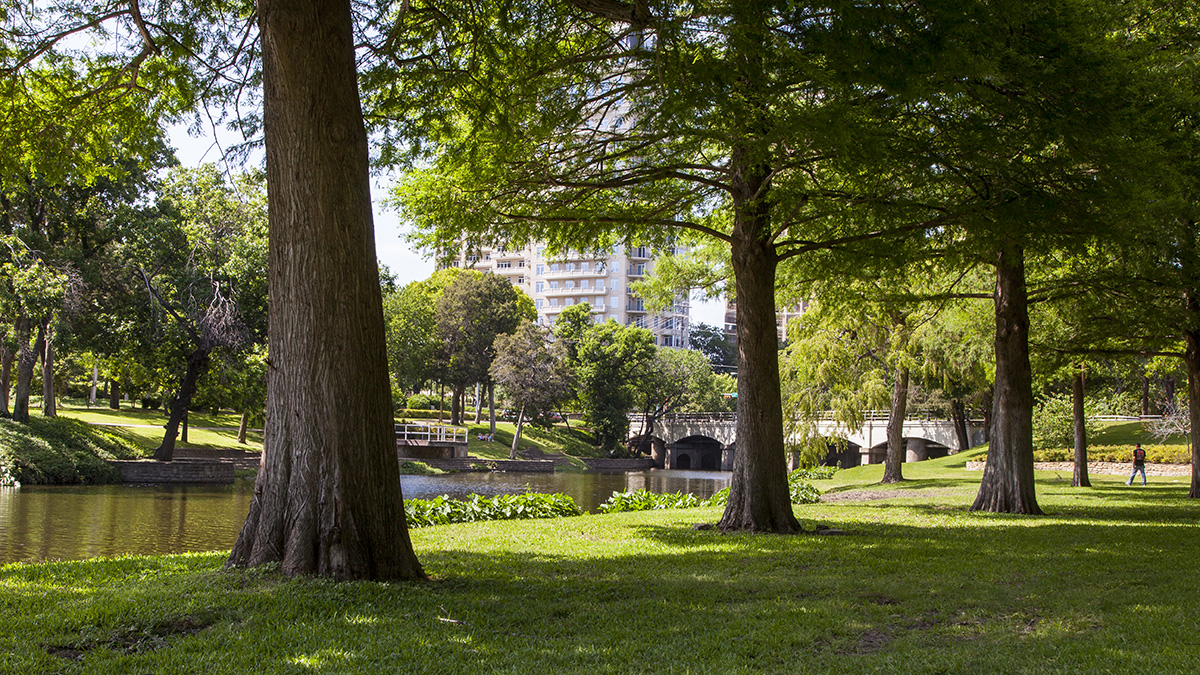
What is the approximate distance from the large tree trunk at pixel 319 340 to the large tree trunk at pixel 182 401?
28.5 m

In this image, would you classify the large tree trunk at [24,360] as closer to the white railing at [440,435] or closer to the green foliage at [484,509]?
the green foliage at [484,509]

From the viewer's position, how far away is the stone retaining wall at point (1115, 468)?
32.4 metres

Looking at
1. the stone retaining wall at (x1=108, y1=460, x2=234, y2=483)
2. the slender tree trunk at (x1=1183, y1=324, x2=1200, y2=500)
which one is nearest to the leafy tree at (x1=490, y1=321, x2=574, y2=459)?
the stone retaining wall at (x1=108, y1=460, x2=234, y2=483)

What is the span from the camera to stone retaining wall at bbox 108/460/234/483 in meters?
30.3

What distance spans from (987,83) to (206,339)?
29.2 meters

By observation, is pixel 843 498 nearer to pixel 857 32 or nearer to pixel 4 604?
pixel 857 32

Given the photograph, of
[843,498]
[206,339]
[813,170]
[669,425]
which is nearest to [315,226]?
[813,170]

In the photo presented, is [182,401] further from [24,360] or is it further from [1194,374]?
[1194,374]

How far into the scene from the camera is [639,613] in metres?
6.50

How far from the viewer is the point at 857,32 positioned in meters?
7.51

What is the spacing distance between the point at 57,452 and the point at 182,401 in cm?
583

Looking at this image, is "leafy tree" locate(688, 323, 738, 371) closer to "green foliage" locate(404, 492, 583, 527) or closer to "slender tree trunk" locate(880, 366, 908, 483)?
"slender tree trunk" locate(880, 366, 908, 483)

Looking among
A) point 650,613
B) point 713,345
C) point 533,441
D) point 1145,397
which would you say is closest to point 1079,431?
point 650,613

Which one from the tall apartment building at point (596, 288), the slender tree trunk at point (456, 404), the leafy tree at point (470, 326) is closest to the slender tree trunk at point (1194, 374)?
the leafy tree at point (470, 326)
